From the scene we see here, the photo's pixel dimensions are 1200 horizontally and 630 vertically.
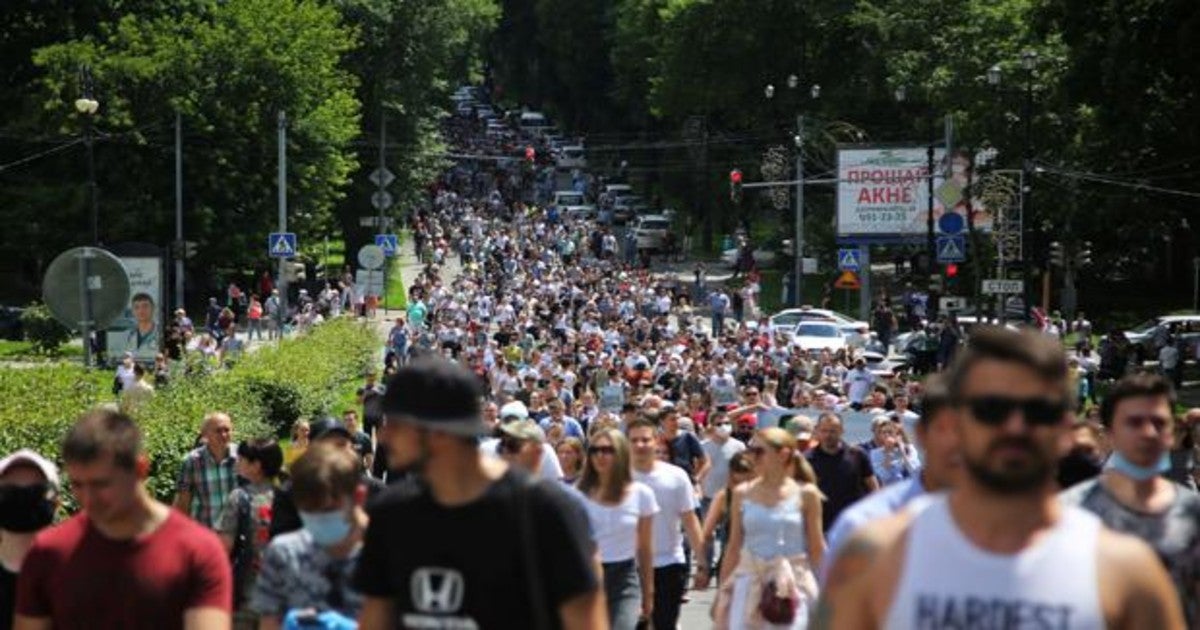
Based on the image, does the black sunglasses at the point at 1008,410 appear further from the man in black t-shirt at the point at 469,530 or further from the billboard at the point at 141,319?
the billboard at the point at 141,319

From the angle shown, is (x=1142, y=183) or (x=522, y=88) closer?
(x=1142, y=183)

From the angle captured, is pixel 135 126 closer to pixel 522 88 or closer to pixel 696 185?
pixel 696 185

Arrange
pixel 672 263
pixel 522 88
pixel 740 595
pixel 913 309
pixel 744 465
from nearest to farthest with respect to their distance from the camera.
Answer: pixel 740 595 < pixel 744 465 < pixel 913 309 < pixel 672 263 < pixel 522 88

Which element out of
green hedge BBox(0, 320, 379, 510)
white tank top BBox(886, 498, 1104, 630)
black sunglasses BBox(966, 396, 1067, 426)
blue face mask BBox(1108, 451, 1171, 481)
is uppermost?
black sunglasses BBox(966, 396, 1067, 426)

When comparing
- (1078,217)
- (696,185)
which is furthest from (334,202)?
(1078,217)

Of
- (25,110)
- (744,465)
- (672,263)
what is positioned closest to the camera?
(744,465)

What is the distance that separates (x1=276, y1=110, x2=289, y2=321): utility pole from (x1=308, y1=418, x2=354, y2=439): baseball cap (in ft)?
158

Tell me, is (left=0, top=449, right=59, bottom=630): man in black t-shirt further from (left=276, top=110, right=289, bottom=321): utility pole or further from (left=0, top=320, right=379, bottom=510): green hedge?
(left=276, top=110, right=289, bottom=321): utility pole

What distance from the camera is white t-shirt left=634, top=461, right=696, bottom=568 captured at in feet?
41.9

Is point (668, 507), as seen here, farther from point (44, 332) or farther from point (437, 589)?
point (44, 332)

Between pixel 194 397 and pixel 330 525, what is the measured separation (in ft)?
60.6

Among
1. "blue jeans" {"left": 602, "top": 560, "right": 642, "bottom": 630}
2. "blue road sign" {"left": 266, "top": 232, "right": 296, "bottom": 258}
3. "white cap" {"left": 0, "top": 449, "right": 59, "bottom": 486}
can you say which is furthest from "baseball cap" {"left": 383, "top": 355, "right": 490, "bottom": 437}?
"blue road sign" {"left": 266, "top": 232, "right": 296, "bottom": 258}

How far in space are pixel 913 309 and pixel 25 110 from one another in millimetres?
24124

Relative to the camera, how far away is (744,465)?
13.9 meters
